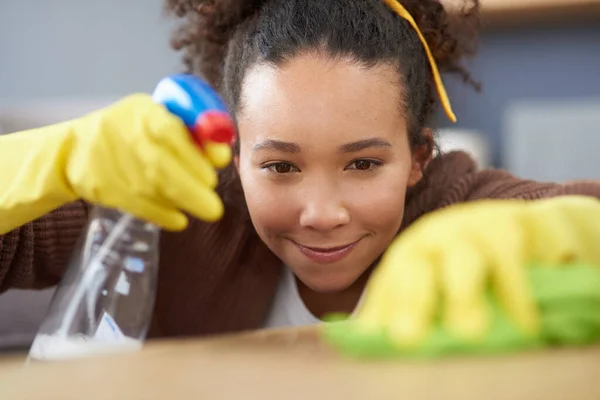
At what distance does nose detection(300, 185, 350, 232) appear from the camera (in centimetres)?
80

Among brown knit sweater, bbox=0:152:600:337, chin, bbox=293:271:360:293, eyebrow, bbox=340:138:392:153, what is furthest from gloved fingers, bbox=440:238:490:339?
brown knit sweater, bbox=0:152:600:337

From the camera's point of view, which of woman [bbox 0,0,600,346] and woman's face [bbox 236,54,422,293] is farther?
woman's face [bbox 236,54,422,293]

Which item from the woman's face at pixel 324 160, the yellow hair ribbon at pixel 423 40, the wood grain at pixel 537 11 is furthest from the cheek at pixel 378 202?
the wood grain at pixel 537 11

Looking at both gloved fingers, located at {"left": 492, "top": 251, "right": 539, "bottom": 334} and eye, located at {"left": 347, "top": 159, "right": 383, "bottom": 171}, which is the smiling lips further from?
gloved fingers, located at {"left": 492, "top": 251, "right": 539, "bottom": 334}

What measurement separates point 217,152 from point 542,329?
0.86 ft

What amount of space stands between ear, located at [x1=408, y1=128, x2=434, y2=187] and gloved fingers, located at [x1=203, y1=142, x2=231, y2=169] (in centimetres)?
45

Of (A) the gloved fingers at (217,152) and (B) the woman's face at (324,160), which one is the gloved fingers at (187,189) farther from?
(B) the woman's face at (324,160)

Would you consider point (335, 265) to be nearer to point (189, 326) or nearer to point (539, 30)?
point (189, 326)

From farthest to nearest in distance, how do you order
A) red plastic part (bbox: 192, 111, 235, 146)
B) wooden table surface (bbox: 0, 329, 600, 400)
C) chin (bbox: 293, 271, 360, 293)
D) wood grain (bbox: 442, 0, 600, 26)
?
wood grain (bbox: 442, 0, 600, 26), chin (bbox: 293, 271, 360, 293), red plastic part (bbox: 192, 111, 235, 146), wooden table surface (bbox: 0, 329, 600, 400)

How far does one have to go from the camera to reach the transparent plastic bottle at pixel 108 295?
591mm

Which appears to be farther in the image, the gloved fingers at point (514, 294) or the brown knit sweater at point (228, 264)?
the brown knit sweater at point (228, 264)

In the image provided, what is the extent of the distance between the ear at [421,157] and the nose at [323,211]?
172mm

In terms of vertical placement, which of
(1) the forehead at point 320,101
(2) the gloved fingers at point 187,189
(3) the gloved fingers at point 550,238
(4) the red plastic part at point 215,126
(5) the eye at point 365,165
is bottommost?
(5) the eye at point 365,165

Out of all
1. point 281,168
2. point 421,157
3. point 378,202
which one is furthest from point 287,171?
point 421,157
